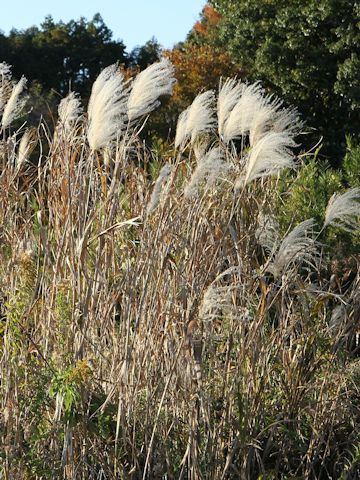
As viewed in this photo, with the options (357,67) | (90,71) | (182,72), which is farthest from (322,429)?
(90,71)

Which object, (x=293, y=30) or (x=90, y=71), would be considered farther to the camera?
(x=90, y=71)

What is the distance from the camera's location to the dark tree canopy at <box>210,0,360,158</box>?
13945 millimetres

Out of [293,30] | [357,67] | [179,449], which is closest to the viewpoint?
[179,449]

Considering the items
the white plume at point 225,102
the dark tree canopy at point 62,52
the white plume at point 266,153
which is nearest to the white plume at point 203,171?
the white plume at point 266,153

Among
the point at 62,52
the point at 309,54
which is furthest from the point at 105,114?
the point at 62,52

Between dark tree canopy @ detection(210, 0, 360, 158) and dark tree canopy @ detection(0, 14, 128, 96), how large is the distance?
27.9ft

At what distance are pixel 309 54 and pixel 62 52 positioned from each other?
1164 cm

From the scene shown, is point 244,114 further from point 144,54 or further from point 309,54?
point 144,54

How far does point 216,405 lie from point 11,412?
0.81 meters

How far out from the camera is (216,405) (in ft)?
8.97

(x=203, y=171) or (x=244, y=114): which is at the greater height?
(x=244, y=114)

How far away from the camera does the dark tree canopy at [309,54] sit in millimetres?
13945

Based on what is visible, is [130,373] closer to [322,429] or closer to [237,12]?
[322,429]

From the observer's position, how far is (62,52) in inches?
923
